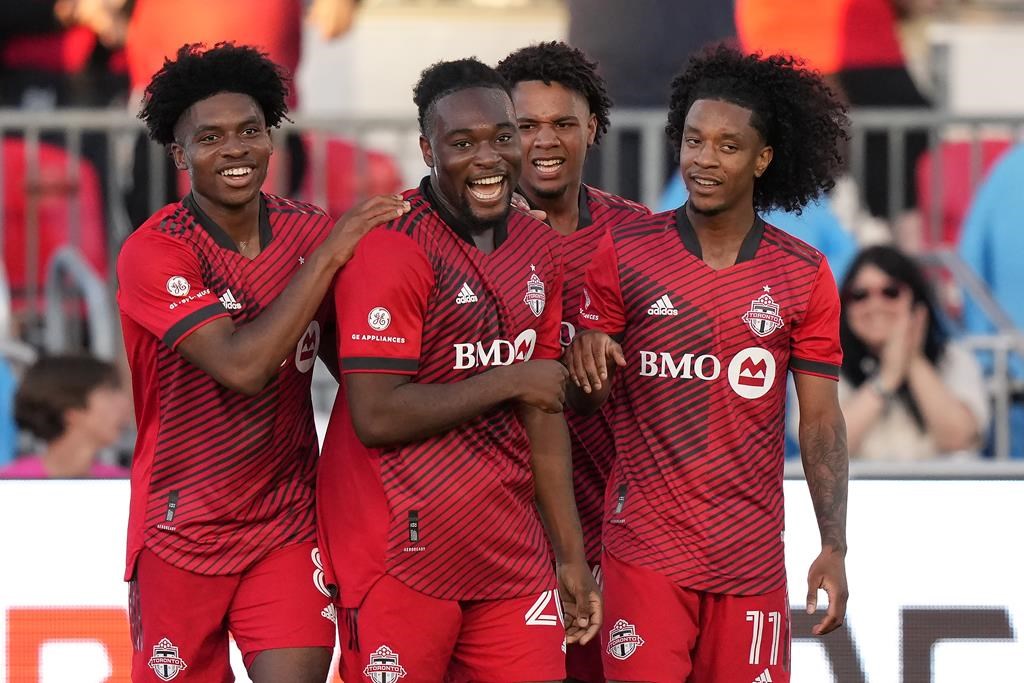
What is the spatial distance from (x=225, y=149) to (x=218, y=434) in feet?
2.47

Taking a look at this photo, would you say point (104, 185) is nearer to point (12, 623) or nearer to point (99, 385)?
point (99, 385)

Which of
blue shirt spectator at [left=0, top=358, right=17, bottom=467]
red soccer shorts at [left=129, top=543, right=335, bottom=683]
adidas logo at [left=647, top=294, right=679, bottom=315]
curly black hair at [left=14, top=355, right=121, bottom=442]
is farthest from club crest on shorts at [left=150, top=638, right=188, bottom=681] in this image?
blue shirt spectator at [left=0, top=358, right=17, bottom=467]

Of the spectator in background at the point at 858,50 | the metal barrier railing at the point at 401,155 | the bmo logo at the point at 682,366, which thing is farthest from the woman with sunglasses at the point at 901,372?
the bmo logo at the point at 682,366

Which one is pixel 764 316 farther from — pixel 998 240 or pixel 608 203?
pixel 998 240

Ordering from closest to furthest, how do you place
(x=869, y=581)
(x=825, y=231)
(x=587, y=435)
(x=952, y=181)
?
(x=587, y=435), (x=869, y=581), (x=825, y=231), (x=952, y=181)

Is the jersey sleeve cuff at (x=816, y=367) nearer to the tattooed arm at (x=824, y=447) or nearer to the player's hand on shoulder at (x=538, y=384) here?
the tattooed arm at (x=824, y=447)

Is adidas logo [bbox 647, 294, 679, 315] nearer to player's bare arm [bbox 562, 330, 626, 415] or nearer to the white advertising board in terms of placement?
player's bare arm [bbox 562, 330, 626, 415]

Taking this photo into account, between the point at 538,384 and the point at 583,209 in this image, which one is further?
the point at 583,209

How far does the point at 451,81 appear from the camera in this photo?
4652 millimetres

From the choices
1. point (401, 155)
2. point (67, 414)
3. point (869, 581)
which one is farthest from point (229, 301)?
point (401, 155)

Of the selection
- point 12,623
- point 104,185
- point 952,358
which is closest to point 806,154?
point 12,623

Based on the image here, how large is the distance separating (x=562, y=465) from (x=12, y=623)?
2.09 meters

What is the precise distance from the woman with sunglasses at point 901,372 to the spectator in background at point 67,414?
11.1 feet

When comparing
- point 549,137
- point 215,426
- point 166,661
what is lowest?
point 166,661
